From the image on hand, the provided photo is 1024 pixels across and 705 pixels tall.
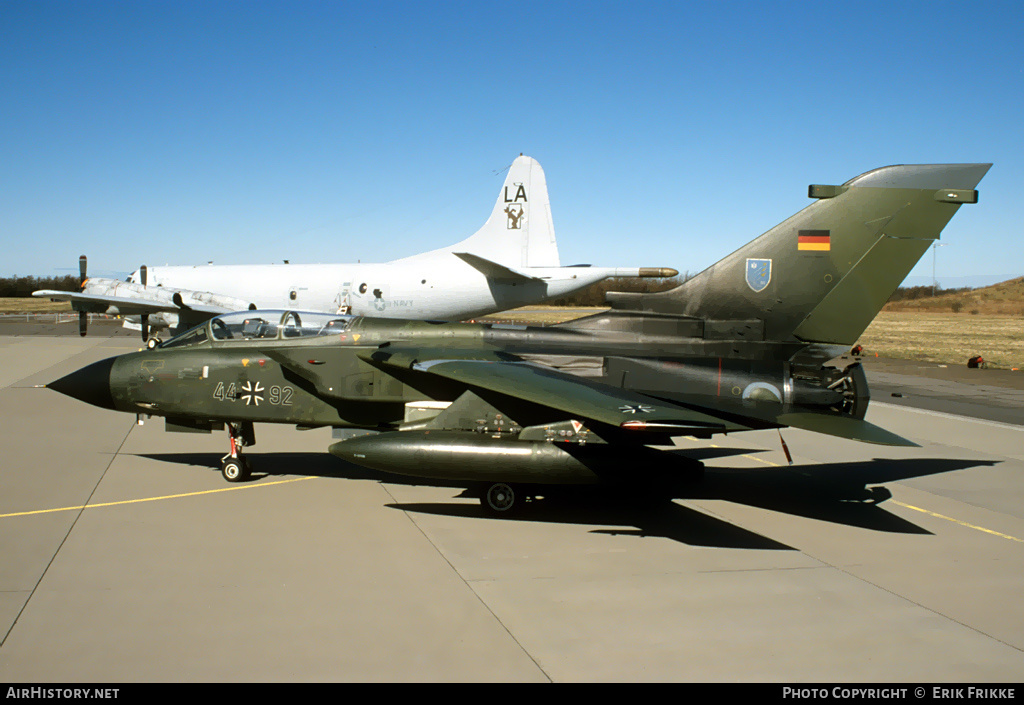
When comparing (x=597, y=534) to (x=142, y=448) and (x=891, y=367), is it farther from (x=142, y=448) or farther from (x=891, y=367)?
(x=891, y=367)

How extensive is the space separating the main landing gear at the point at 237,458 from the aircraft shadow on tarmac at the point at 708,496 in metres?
0.38

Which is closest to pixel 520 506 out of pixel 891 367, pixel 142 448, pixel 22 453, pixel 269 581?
pixel 269 581

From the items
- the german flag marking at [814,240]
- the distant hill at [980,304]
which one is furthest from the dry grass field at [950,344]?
the distant hill at [980,304]

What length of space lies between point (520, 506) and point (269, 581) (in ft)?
10.6

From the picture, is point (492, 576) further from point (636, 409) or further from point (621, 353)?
point (621, 353)

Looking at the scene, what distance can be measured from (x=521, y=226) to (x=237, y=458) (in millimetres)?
17639

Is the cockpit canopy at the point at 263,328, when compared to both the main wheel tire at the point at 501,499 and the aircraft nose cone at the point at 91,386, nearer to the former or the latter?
the aircraft nose cone at the point at 91,386

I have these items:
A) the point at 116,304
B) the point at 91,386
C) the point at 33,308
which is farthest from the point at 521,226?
the point at 33,308

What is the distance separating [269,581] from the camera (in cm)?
639

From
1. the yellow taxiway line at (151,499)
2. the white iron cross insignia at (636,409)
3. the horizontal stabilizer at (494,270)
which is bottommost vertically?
the yellow taxiway line at (151,499)

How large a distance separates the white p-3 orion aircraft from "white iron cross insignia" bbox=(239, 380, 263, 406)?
13.1 m

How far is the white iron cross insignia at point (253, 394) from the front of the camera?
959 centimetres
